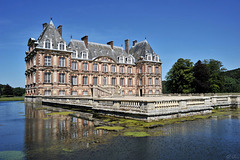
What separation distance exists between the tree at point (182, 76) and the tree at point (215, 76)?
31.9 ft

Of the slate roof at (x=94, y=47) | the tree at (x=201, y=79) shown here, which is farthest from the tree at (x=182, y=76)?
the slate roof at (x=94, y=47)

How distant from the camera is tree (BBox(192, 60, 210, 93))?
53109 millimetres

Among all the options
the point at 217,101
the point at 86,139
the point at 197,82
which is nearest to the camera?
the point at 86,139

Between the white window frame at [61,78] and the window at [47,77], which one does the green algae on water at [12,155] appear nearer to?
the window at [47,77]

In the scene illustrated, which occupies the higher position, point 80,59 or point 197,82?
point 80,59

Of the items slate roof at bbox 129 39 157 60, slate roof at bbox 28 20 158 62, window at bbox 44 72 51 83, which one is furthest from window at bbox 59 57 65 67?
slate roof at bbox 129 39 157 60

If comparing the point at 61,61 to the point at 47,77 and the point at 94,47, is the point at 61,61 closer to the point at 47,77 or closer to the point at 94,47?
the point at 47,77

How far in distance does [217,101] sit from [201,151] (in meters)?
15.6

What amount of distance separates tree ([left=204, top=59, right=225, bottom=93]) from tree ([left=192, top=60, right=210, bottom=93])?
5.39 meters

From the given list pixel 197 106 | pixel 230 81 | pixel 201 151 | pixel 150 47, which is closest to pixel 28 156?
pixel 201 151

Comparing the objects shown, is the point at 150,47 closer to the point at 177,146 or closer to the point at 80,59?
the point at 80,59

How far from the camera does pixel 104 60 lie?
49.5m

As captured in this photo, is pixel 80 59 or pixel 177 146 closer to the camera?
pixel 177 146

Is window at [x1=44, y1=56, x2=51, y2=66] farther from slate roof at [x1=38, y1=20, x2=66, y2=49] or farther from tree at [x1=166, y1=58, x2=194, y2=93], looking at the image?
tree at [x1=166, y1=58, x2=194, y2=93]
